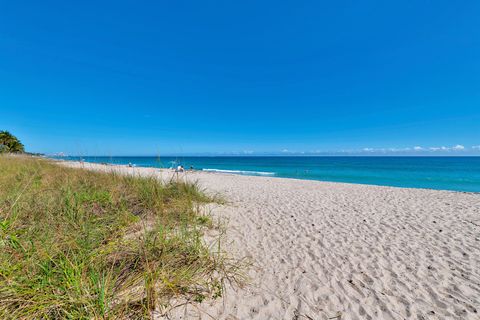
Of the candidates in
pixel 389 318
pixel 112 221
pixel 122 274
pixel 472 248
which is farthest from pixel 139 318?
pixel 472 248

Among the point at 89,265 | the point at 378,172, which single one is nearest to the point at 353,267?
the point at 89,265

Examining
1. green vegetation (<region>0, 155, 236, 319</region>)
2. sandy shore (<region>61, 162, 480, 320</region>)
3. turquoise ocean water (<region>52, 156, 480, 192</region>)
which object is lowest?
turquoise ocean water (<region>52, 156, 480, 192</region>)

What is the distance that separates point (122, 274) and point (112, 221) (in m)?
1.34

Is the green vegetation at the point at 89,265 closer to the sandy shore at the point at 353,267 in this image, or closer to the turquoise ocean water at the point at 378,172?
the sandy shore at the point at 353,267

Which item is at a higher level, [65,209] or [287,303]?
[65,209]

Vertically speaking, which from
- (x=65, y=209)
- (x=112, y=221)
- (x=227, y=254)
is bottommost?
(x=227, y=254)

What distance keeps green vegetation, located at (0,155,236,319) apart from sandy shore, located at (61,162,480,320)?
0.35 meters

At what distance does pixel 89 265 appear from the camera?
1976 millimetres

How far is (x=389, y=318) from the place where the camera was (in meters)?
2.07

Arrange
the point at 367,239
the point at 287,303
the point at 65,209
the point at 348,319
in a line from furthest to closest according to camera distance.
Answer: the point at 367,239
the point at 65,209
the point at 287,303
the point at 348,319

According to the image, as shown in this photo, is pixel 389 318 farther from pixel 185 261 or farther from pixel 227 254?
pixel 185 261

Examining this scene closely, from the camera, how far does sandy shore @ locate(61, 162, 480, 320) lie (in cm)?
217

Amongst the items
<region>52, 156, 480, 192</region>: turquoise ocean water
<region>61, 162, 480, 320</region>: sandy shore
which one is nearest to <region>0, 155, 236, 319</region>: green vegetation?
<region>61, 162, 480, 320</region>: sandy shore

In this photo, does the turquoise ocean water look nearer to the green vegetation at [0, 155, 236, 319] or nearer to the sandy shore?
the green vegetation at [0, 155, 236, 319]
